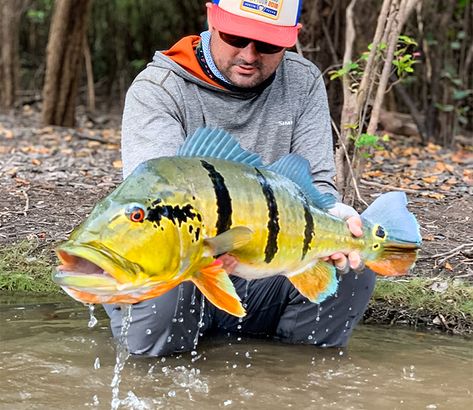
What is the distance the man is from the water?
0.40 ft

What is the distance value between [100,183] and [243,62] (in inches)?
136

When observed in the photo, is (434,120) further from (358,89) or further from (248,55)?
(248,55)

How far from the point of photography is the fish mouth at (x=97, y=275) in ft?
8.27

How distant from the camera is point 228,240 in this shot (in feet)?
8.92

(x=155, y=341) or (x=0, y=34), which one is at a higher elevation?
(x=0, y=34)

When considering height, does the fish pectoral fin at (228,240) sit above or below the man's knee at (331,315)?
above

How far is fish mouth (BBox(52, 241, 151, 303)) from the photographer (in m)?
2.52

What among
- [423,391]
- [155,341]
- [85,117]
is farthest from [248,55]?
[85,117]

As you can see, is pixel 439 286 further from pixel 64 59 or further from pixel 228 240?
pixel 64 59

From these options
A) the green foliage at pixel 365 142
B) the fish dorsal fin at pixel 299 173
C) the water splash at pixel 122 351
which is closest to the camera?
the fish dorsal fin at pixel 299 173

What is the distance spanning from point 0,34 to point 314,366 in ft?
29.4

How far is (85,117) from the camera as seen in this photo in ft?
38.3

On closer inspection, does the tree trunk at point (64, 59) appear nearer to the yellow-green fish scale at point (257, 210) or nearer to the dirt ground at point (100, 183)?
the dirt ground at point (100, 183)

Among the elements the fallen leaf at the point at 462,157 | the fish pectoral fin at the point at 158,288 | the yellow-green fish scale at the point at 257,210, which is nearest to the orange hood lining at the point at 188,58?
the yellow-green fish scale at the point at 257,210
